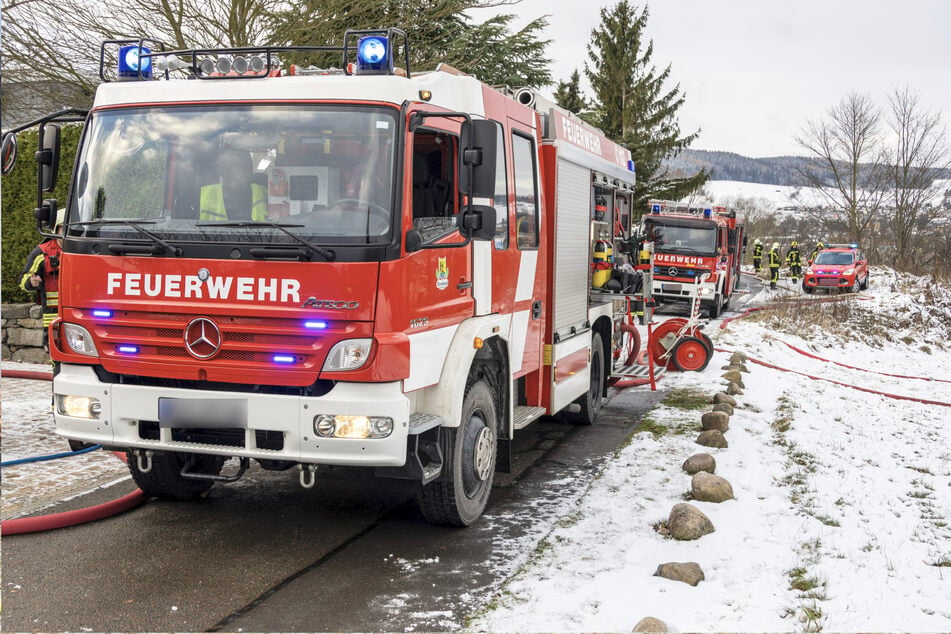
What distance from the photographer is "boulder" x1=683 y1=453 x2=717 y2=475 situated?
22.3 feet

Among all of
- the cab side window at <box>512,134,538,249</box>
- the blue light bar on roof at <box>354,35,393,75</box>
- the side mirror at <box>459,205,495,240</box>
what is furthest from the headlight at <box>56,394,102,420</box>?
the cab side window at <box>512,134,538,249</box>

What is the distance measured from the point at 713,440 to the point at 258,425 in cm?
456

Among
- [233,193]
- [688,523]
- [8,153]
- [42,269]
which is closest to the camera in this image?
[233,193]

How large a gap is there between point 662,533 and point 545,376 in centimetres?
206

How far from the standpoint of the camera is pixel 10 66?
12.3 metres

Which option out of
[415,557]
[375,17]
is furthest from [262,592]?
[375,17]

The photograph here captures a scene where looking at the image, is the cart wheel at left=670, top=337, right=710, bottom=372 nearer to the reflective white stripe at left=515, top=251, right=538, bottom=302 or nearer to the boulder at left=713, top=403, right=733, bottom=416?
the boulder at left=713, top=403, right=733, bottom=416

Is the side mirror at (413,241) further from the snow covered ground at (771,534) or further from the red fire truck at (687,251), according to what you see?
the red fire truck at (687,251)

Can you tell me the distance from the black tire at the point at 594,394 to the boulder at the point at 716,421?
47.5 inches

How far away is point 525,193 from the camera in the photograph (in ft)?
21.8

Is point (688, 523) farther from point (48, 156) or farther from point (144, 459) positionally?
point (48, 156)

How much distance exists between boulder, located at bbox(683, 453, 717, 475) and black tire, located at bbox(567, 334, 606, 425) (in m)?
2.08

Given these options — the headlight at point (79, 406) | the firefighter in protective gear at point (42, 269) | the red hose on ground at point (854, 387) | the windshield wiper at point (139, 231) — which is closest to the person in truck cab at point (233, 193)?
the windshield wiper at point (139, 231)

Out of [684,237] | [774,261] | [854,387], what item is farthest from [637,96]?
[854,387]
